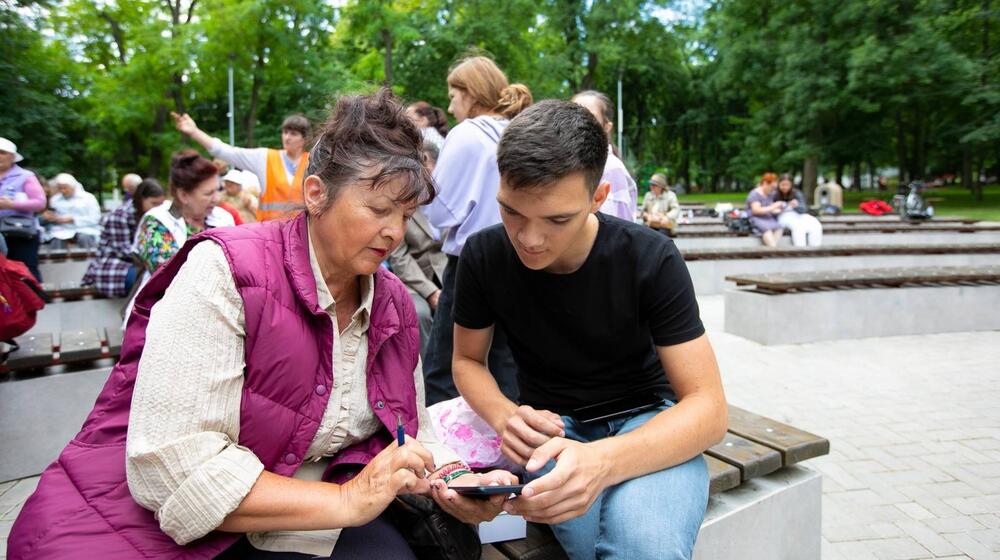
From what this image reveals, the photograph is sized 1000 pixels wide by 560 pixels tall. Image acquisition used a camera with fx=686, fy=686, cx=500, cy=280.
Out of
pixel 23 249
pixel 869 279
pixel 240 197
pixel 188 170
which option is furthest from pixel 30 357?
pixel 869 279

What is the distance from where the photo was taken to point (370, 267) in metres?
1.82

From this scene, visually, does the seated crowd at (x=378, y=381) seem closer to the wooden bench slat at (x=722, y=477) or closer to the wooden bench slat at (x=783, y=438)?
the wooden bench slat at (x=722, y=477)

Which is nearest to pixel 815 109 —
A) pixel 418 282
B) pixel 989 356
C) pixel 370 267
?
pixel 989 356

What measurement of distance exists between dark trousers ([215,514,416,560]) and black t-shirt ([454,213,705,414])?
2.32ft

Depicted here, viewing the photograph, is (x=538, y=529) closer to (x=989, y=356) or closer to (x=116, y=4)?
(x=989, y=356)

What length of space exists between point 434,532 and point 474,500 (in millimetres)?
195

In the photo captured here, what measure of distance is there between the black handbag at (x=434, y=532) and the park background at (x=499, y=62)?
516 inches

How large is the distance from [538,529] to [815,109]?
31888 millimetres

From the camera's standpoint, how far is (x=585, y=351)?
2201 mm

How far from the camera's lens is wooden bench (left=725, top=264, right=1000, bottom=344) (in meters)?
6.68

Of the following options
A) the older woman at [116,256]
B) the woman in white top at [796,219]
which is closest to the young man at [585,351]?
the older woman at [116,256]

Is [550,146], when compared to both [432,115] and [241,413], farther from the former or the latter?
[432,115]

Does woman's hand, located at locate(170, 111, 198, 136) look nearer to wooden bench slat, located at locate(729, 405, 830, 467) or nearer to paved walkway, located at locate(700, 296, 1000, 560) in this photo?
wooden bench slat, located at locate(729, 405, 830, 467)

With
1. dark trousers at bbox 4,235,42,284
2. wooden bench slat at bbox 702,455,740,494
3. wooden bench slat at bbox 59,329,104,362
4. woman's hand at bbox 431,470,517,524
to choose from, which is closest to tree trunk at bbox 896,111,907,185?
dark trousers at bbox 4,235,42,284
